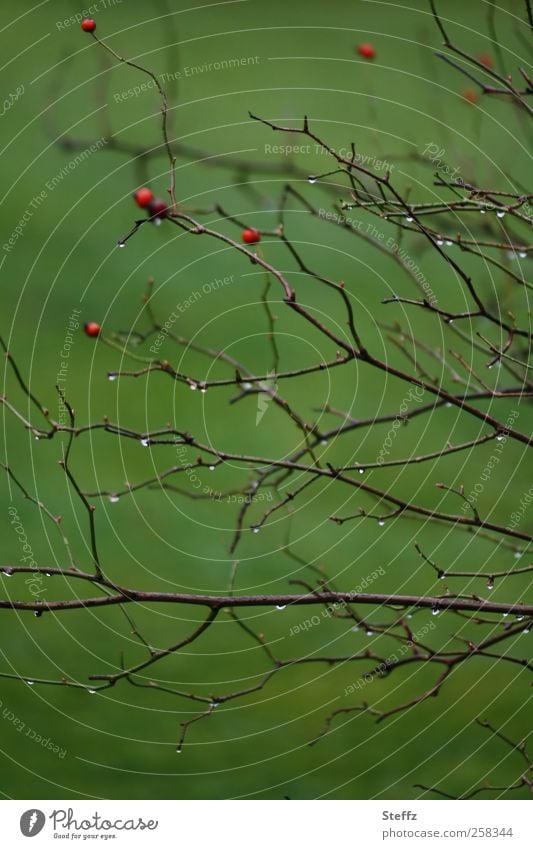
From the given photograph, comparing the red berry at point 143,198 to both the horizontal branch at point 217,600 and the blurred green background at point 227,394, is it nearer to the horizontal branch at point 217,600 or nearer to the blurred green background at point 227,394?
the blurred green background at point 227,394

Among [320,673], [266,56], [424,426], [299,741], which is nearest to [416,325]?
[424,426]

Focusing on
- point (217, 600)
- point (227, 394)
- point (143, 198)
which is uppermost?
point (227, 394)

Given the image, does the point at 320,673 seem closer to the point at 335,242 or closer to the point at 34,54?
the point at 335,242

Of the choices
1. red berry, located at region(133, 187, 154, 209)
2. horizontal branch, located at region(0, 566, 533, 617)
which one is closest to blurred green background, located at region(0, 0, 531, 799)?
red berry, located at region(133, 187, 154, 209)

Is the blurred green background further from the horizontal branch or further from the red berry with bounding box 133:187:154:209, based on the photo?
the horizontal branch

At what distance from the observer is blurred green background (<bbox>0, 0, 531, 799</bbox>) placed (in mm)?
1533

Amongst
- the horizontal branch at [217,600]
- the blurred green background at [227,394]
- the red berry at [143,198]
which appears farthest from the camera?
the blurred green background at [227,394]

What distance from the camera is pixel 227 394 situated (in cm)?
207

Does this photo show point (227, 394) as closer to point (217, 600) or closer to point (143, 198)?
point (143, 198)

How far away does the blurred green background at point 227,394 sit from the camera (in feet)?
5.03

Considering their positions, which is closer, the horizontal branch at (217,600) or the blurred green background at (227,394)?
the horizontal branch at (217,600)

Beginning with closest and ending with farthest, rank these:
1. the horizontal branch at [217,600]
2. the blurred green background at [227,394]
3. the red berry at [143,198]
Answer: the horizontal branch at [217,600] < the red berry at [143,198] < the blurred green background at [227,394]

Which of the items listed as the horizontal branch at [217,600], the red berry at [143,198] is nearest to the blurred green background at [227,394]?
the red berry at [143,198]

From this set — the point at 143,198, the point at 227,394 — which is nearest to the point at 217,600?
the point at 143,198
